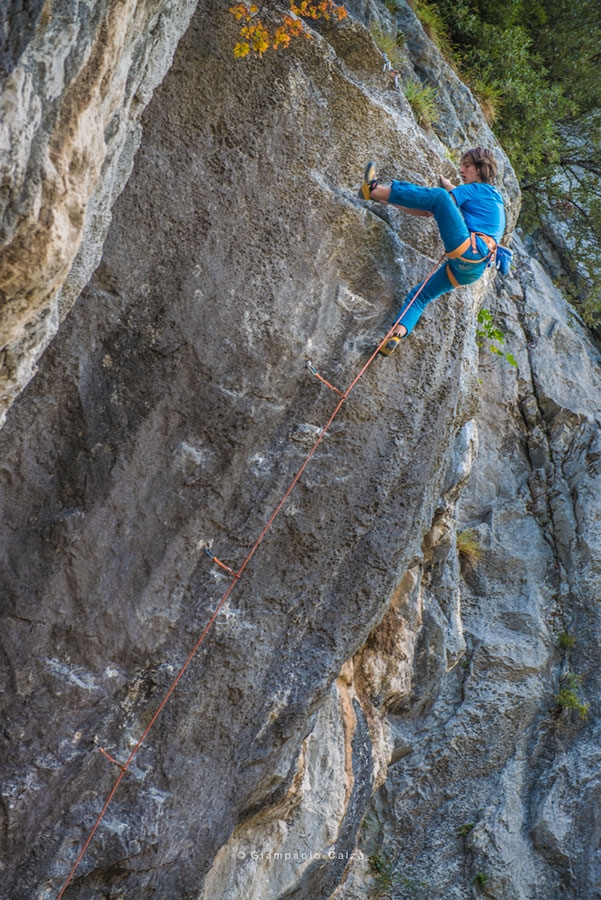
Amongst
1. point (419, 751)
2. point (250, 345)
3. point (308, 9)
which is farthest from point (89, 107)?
point (419, 751)

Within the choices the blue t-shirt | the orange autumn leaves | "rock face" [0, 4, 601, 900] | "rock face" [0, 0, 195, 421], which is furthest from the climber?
"rock face" [0, 0, 195, 421]

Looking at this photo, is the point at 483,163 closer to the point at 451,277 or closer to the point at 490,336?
the point at 451,277

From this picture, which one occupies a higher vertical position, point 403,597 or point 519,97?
point 519,97

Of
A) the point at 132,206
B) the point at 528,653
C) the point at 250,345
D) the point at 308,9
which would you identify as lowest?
the point at 528,653

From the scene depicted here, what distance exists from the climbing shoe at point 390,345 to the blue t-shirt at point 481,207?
1.03 metres

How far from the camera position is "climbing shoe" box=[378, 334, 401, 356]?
6.00 meters

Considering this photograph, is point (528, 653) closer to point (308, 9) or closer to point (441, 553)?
point (441, 553)

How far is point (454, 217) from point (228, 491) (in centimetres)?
262

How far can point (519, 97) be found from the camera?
9.95 metres

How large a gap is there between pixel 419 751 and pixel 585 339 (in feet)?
21.4

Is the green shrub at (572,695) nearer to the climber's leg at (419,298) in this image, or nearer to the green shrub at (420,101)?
the climber's leg at (419,298)

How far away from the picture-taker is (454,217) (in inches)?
230

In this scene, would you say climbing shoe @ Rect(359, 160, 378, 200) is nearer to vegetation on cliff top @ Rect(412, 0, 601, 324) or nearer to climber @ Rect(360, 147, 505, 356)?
climber @ Rect(360, 147, 505, 356)

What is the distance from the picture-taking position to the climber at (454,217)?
583 centimetres
